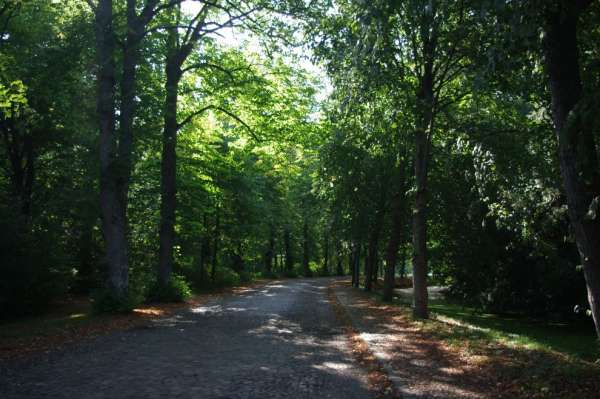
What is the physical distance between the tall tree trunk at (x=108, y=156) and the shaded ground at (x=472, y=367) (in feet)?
25.5

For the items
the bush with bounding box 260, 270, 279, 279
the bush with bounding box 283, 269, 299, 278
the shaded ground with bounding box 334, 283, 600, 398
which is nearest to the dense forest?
the shaded ground with bounding box 334, 283, 600, 398

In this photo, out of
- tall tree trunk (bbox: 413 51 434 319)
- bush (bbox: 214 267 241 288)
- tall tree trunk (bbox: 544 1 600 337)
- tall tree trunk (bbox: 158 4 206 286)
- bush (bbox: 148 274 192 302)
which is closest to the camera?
tall tree trunk (bbox: 544 1 600 337)

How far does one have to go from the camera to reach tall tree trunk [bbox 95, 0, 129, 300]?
1486 cm

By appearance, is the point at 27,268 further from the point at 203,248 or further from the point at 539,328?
the point at 539,328

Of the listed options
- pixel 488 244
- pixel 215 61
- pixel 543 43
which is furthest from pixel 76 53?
pixel 488 244

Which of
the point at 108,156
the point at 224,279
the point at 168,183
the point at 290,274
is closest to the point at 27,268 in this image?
the point at 108,156

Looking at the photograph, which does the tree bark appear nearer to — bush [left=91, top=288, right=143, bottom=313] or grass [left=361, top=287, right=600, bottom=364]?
grass [left=361, top=287, right=600, bottom=364]

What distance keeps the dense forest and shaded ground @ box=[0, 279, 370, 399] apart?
155 inches

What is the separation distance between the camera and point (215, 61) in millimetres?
21234

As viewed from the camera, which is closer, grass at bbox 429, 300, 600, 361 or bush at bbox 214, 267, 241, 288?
grass at bbox 429, 300, 600, 361

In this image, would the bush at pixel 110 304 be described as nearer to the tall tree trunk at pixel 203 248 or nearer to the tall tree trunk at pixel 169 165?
the tall tree trunk at pixel 169 165

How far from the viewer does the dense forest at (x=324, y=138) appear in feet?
28.4

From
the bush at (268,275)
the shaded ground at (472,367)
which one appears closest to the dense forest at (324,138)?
the shaded ground at (472,367)

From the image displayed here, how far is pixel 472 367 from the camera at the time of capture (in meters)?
8.01
